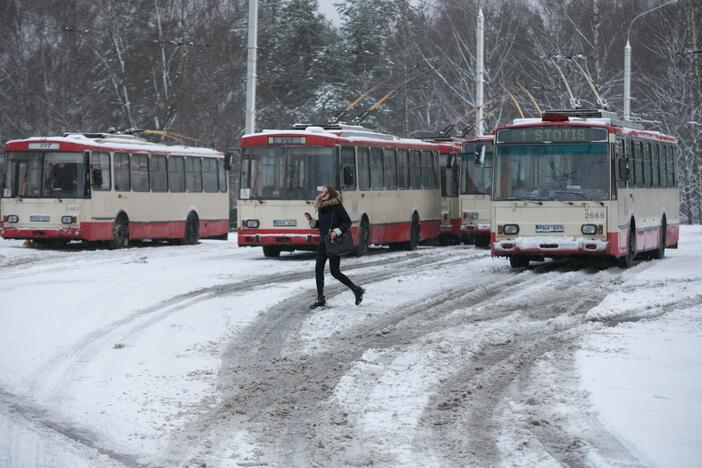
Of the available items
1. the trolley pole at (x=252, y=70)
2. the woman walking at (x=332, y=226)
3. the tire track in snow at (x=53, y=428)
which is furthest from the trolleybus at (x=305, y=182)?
the tire track in snow at (x=53, y=428)

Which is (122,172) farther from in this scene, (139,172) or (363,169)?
(363,169)

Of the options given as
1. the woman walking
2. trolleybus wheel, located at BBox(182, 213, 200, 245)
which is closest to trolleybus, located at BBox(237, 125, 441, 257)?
trolleybus wheel, located at BBox(182, 213, 200, 245)

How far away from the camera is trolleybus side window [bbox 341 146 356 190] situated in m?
30.4

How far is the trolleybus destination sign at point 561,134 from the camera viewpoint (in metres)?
25.9

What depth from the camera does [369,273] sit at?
2512 cm

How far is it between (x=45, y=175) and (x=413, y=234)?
8576mm

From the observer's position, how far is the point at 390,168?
34.4 m

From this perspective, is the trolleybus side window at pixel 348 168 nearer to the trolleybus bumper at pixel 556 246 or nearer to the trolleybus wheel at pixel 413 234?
the trolleybus wheel at pixel 413 234

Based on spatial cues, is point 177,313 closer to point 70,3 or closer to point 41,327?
point 41,327

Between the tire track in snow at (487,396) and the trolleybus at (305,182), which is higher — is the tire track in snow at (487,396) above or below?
below

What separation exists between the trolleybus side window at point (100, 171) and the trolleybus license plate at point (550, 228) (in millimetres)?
12425

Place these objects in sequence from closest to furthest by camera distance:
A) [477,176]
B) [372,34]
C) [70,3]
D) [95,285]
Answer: [95,285] → [477,176] → [70,3] → [372,34]

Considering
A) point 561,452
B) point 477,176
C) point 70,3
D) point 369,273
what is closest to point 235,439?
point 561,452

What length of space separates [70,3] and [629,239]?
34.8m
